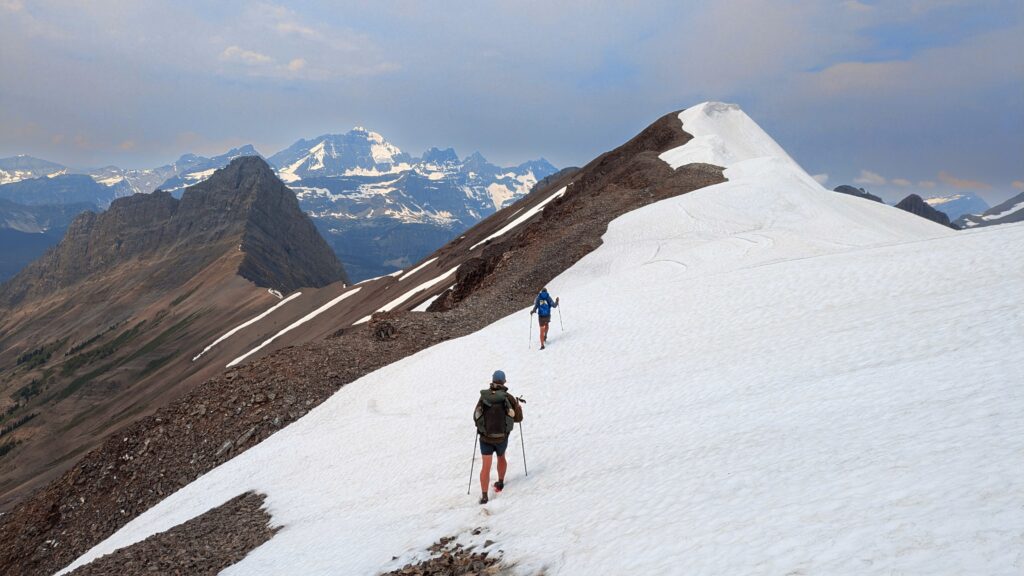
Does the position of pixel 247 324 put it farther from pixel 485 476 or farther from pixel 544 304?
pixel 485 476

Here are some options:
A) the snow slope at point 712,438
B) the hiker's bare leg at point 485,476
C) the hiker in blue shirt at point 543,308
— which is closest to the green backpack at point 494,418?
the hiker's bare leg at point 485,476

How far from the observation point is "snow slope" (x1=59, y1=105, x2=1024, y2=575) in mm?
7496

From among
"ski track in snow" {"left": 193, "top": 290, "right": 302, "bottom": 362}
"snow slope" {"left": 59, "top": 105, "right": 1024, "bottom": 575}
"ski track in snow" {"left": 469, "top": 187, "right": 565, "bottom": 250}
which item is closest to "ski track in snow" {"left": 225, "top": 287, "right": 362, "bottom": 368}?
"ski track in snow" {"left": 193, "top": 290, "right": 302, "bottom": 362}

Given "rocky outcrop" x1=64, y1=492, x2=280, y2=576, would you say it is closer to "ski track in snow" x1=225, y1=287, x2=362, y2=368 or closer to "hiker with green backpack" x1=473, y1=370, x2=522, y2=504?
"hiker with green backpack" x1=473, y1=370, x2=522, y2=504

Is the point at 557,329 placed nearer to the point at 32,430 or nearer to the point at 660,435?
the point at 660,435

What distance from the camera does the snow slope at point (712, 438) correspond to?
24.6ft

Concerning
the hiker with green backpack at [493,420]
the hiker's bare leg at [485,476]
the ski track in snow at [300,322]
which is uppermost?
the ski track in snow at [300,322]

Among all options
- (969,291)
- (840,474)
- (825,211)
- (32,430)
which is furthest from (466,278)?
(32,430)

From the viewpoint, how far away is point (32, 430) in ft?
457

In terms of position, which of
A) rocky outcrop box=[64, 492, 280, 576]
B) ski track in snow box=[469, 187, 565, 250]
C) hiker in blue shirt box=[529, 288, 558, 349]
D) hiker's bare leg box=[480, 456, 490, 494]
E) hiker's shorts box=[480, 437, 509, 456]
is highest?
ski track in snow box=[469, 187, 565, 250]

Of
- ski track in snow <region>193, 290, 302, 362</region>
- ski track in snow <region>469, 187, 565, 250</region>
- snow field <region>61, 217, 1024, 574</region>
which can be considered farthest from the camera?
ski track in snow <region>193, 290, 302, 362</region>

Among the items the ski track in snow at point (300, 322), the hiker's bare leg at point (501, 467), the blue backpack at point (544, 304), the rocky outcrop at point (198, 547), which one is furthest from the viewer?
the ski track in snow at point (300, 322)

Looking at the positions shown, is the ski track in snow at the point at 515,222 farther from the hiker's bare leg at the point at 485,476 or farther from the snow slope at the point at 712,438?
the hiker's bare leg at the point at 485,476

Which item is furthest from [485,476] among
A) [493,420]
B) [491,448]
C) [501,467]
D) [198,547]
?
[198,547]
